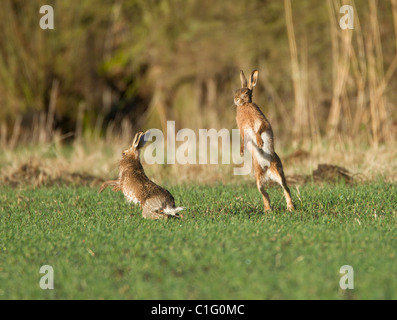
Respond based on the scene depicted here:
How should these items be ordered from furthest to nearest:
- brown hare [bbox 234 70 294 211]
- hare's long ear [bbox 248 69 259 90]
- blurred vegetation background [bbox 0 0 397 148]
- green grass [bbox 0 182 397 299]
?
blurred vegetation background [bbox 0 0 397 148] → hare's long ear [bbox 248 69 259 90] → brown hare [bbox 234 70 294 211] → green grass [bbox 0 182 397 299]

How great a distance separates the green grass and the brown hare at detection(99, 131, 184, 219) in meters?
0.14

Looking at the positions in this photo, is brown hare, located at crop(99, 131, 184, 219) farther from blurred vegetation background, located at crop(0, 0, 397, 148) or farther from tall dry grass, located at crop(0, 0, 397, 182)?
blurred vegetation background, located at crop(0, 0, 397, 148)

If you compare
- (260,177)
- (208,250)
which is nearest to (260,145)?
(260,177)

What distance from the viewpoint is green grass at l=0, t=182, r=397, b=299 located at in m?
3.90

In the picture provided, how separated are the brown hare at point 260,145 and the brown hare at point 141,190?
2.80ft

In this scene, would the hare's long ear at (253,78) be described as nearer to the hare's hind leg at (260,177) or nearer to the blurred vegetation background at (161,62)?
the hare's hind leg at (260,177)

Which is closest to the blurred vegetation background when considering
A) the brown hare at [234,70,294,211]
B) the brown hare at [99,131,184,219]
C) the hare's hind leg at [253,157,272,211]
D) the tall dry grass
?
the tall dry grass

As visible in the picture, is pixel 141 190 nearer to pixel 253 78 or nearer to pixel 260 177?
pixel 260 177

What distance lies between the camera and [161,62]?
18.0 meters

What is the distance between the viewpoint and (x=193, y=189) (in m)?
7.79

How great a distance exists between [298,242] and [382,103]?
6252 millimetres

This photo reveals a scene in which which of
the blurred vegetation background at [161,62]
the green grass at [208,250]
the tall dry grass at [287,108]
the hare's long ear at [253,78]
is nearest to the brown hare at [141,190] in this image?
the green grass at [208,250]

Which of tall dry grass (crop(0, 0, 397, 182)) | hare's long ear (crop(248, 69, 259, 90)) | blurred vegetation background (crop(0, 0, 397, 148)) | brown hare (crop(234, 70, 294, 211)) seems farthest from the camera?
blurred vegetation background (crop(0, 0, 397, 148))

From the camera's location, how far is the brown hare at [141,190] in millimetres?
5715
